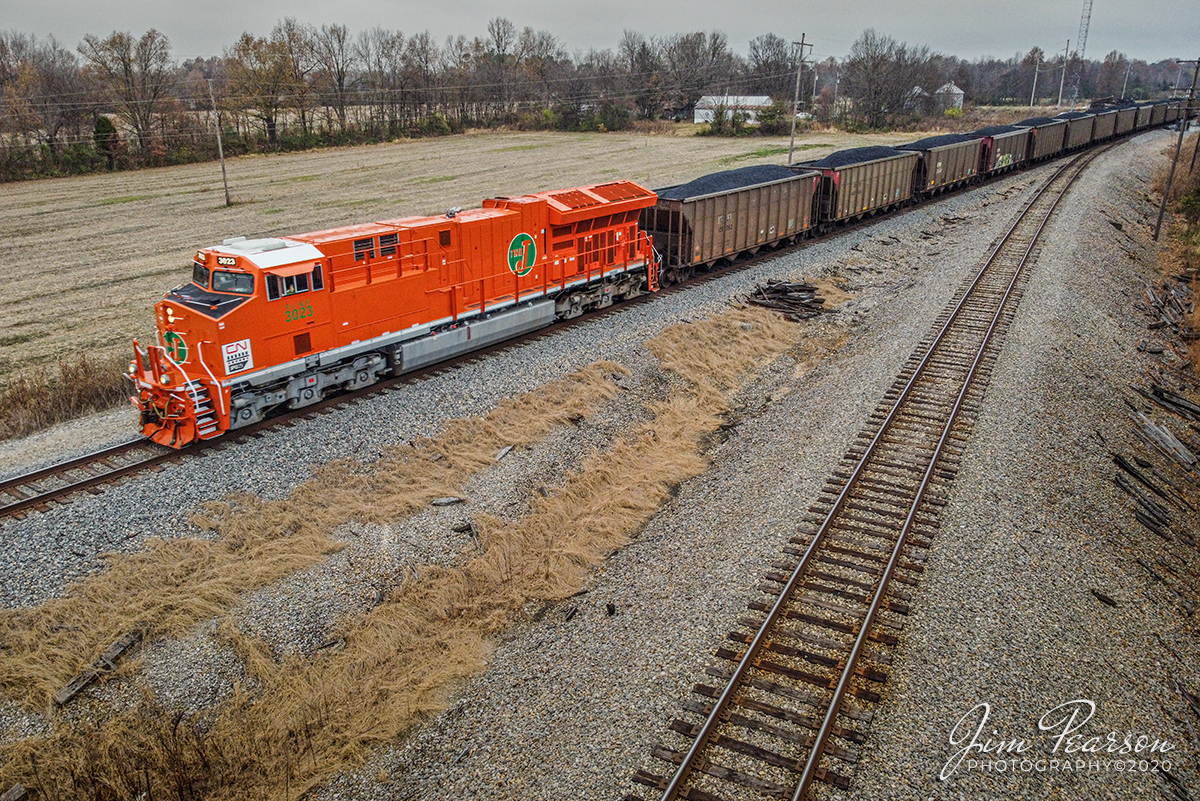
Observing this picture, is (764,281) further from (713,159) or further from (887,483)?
(713,159)

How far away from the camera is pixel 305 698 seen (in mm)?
8312

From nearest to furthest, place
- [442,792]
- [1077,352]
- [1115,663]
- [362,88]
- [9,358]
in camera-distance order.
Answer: [442,792] < [1115,663] < [1077,352] < [9,358] < [362,88]

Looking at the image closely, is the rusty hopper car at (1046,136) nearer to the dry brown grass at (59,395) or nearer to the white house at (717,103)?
the white house at (717,103)

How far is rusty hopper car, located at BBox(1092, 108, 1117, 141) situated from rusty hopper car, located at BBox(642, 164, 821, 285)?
4674 centimetres

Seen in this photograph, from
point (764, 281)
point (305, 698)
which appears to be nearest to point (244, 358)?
point (305, 698)

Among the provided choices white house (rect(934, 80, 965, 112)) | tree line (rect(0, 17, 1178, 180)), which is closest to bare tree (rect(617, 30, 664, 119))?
tree line (rect(0, 17, 1178, 180))

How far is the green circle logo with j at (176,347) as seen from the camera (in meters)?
13.5

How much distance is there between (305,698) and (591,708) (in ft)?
10.4

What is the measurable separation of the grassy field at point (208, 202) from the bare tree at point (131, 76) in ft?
18.3

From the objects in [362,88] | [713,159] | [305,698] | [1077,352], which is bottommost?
[305,698]

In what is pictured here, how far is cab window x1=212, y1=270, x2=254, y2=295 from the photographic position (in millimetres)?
Result: 13617

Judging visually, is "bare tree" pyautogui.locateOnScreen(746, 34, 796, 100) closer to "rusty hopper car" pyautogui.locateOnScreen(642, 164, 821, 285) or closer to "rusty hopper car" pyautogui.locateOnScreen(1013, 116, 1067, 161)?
"rusty hopper car" pyautogui.locateOnScreen(1013, 116, 1067, 161)

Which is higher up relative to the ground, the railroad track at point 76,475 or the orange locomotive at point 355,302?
the orange locomotive at point 355,302

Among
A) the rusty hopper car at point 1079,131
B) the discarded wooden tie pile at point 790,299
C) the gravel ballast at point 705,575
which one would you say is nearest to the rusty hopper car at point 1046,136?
the rusty hopper car at point 1079,131
